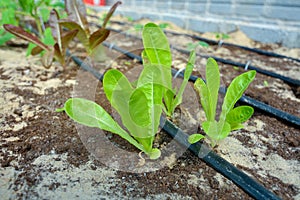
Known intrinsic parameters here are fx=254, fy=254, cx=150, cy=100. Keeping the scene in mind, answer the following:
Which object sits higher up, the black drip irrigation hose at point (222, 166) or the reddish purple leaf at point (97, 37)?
the reddish purple leaf at point (97, 37)

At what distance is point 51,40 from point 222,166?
3.94 feet

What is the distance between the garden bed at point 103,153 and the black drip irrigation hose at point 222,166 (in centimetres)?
2

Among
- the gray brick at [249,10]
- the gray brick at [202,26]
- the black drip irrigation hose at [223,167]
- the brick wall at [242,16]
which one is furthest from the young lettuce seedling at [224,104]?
the gray brick at [202,26]

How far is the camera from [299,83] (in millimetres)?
1400

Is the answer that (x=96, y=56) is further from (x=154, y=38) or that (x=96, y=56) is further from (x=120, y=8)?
(x=120, y=8)

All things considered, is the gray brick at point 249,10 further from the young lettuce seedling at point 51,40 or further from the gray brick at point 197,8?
the young lettuce seedling at point 51,40

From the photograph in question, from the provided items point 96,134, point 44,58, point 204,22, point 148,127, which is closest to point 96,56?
point 44,58

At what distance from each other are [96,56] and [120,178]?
3.59 feet

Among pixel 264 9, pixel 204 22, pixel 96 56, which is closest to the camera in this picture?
pixel 96 56

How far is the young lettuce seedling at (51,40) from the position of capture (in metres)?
1.40

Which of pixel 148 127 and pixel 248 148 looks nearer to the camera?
pixel 148 127

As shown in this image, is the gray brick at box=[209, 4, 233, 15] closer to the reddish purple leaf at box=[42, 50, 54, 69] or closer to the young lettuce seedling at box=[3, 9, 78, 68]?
the young lettuce seedling at box=[3, 9, 78, 68]

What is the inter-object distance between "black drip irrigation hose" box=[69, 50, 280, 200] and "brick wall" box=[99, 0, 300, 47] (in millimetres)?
1831

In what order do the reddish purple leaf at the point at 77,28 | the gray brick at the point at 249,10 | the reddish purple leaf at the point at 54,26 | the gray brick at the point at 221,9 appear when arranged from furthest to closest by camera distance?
the gray brick at the point at 221,9, the gray brick at the point at 249,10, the reddish purple leaf at the point at 54,26, the reddish purple leaf at the point at 77,28
